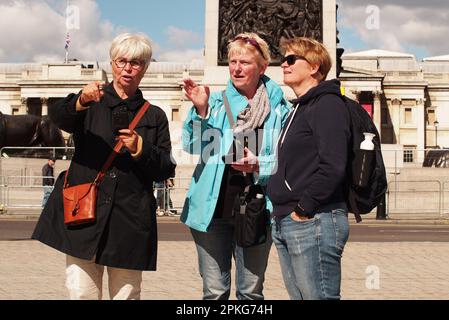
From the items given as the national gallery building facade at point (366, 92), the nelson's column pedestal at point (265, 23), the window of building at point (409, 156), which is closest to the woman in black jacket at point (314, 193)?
the nelson's column pedestal at point (265, 23)

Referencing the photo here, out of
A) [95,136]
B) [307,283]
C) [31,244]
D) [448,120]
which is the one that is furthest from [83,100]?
[448,120]

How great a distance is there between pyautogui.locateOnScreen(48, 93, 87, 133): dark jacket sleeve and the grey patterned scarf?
1103 mm

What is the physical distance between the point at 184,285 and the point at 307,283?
15.8ft

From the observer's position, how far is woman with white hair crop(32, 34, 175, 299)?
520 cm

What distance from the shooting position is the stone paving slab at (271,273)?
9.14 metres

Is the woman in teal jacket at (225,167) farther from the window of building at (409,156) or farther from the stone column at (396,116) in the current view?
the stone column at (396,116)

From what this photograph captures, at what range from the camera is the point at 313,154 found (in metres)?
5.17

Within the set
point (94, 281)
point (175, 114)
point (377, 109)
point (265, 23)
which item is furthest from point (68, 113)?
point (175, 114)

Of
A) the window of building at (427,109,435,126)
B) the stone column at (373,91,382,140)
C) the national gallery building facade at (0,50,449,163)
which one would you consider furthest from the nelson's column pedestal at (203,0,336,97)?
the window of building at (427,109,435,126)

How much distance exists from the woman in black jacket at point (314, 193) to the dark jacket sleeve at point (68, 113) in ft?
3.83

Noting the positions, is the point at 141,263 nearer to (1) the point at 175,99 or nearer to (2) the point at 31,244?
(2) the point at 31,244

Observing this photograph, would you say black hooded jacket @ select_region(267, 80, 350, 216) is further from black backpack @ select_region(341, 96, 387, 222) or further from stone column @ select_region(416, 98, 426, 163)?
stone column @ select_region(416, 98, 426, 163)

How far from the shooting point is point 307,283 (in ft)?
16.9

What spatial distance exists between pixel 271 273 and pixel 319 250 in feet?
20.0
